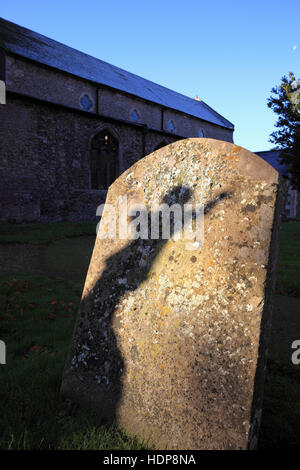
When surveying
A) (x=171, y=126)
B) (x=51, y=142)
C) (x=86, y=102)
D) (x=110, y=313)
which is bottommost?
(x=110, y=313)

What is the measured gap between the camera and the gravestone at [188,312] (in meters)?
1.48

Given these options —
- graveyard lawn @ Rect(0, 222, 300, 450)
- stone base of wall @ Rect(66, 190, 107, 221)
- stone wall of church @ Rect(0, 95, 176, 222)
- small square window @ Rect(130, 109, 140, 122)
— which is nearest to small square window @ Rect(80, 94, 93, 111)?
stone wall of church @ Rect(0, 95, 176, 222)

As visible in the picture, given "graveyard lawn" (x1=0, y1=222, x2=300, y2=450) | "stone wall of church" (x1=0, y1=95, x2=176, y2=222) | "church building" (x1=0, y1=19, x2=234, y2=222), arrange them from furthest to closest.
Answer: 1. "church building" (x1=0, y1=19, x2=234, y2=222)
2. "stone wall of church" (x1=0, y1=95, x2=176, y2=222)
3. "graveyard lawn" (x1=0, y1=222, x2=300, y2=450)

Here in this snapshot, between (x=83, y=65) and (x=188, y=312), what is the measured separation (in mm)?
23042

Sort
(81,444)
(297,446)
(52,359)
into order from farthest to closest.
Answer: (52,359), (297,446), (81,444)

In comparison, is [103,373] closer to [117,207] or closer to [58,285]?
[117,207]

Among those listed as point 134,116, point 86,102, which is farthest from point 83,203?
point 134,116

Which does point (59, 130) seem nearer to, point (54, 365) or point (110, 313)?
point (54, 365)

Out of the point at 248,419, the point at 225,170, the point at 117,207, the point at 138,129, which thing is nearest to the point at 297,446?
the point at 248,419

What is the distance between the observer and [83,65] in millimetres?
20484

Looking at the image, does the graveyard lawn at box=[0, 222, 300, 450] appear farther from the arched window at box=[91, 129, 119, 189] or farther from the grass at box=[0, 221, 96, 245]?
the arched window at box=[91, 129, 119, 189]

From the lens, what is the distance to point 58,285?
18.0 ft

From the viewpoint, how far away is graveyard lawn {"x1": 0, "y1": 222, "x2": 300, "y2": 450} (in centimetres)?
161

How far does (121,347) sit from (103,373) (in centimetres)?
21
